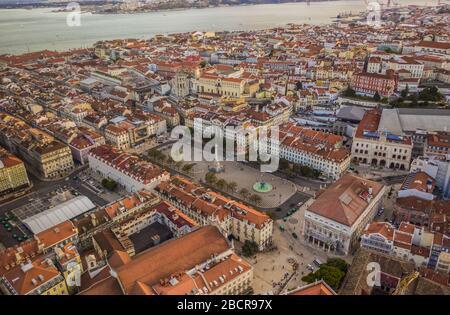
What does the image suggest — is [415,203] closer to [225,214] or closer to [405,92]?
[225,214]

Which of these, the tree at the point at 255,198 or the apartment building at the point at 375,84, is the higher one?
the apartment building at the point at 375,84

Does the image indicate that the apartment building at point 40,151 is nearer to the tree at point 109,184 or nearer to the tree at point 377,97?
the tree at point 109,184

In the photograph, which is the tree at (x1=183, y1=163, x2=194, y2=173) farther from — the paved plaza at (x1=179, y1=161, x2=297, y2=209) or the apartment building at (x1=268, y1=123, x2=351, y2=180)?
the apartment building at (x1=268, y1=123, x2=351, y2=180)

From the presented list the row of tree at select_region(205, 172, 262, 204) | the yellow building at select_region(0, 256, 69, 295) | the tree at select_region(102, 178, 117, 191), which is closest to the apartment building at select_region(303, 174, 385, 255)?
the row of tree at select_region(205, 172, 262, 204)

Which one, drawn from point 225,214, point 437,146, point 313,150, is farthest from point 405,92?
point 225,214

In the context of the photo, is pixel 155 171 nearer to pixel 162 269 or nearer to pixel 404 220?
pixel 162 269

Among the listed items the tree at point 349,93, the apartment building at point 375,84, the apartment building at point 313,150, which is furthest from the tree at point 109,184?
the apartment building at point 375,84
